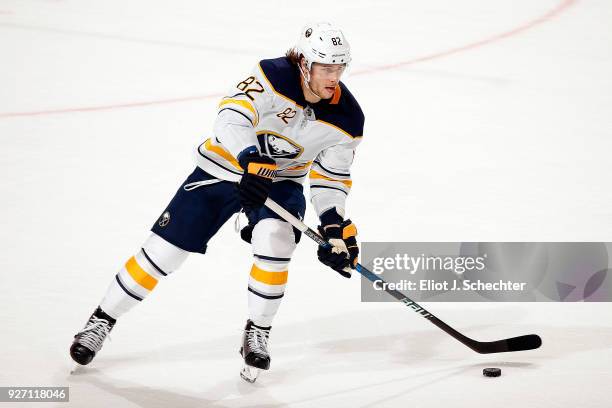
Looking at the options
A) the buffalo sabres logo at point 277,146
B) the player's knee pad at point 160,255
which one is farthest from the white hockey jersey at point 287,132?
the player's knee pad at point 160,255

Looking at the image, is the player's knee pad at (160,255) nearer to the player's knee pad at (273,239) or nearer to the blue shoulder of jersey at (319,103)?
the player's knee pad at (273,239)

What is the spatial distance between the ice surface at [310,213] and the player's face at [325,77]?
1.05 metres

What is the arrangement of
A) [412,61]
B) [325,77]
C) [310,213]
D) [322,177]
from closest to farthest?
[325,77] → [322,177] → [310,213] → [412,61]

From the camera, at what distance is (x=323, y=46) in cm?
365

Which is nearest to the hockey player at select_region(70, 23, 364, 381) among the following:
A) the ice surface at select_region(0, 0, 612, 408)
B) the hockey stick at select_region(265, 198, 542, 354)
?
→ the hockey stick at select_region(265, 198, 542, 354)

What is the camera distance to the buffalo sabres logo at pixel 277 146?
3863 mm

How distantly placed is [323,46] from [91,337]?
136 centimetres

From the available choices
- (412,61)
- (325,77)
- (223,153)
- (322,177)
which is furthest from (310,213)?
(412,61)

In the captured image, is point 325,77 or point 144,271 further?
point 144,271

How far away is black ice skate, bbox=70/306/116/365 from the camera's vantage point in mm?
3795

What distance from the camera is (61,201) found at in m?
5.43

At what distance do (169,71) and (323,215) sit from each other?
3721 millimetres

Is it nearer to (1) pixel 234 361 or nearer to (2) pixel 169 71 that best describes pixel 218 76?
(2) pixel 169 71

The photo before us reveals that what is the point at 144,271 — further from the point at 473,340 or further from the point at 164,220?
the point at 473,340
